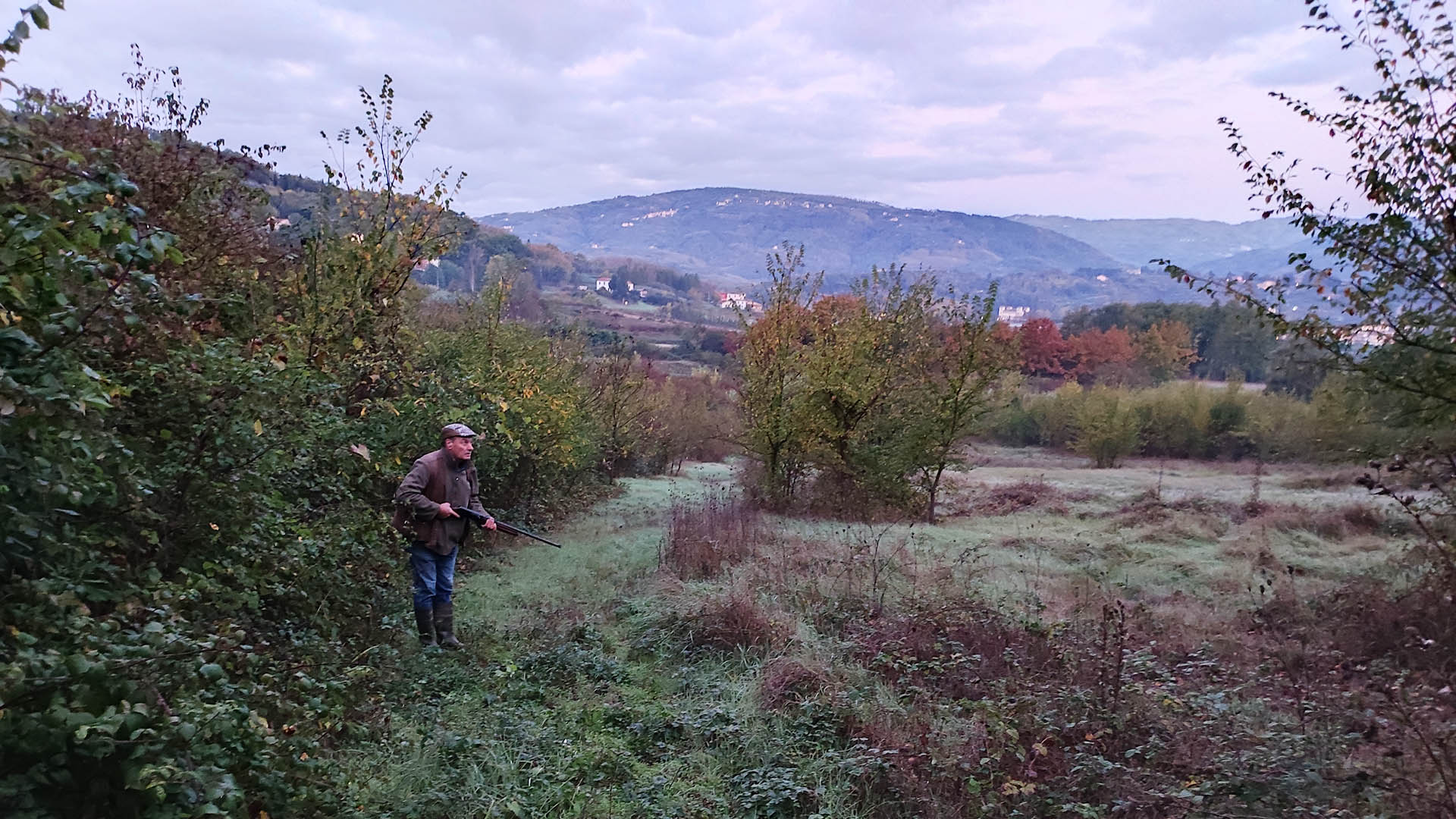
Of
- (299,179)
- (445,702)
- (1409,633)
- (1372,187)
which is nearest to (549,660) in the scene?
(445,702)

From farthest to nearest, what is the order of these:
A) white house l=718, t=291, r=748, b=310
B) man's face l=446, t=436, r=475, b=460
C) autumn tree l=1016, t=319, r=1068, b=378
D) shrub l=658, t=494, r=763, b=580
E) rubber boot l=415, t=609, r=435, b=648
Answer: autumn tree l=1016, t=319, r=1068, b=378 → white house l=718, t=291, r=748, b=310 → shrub l=658, t=494, r=763, b=580 → man's face l=446, t=436, r=475, b=460 → rubber boot l=415, t=609, r=435, b=648

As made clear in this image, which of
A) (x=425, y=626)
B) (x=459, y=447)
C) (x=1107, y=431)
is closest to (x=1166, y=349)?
(x=1107, y=431)

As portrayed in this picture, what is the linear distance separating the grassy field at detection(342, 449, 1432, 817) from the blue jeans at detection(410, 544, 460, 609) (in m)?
0.53

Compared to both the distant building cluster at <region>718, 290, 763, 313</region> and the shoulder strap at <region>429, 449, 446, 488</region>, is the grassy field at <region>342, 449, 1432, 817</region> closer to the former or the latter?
the shoulder strap at <region>429, 449, 446, 488</region>

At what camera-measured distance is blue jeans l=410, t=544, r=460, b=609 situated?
6957 millimetres

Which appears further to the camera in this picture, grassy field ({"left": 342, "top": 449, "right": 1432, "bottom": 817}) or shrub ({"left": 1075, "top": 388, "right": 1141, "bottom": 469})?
shrub ({"left": 1075, "top": 388, "right": 1141, "bottom": 469})

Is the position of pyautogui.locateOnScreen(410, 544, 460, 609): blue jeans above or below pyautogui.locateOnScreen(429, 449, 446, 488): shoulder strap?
below

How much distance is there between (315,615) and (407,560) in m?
2.55

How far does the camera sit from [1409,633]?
22.8ft

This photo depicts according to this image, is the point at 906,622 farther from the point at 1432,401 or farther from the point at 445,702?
the point at 1432,401

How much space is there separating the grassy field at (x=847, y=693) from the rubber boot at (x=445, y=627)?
0.55 ft

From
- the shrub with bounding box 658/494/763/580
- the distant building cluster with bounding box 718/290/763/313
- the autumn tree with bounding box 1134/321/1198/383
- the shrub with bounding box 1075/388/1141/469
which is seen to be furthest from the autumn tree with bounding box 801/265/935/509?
the autumn tree with bounding box 1134/321/1198/383

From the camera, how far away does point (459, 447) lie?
704 centimetres

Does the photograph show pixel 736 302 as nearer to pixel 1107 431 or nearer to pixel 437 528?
pixel 437 528
